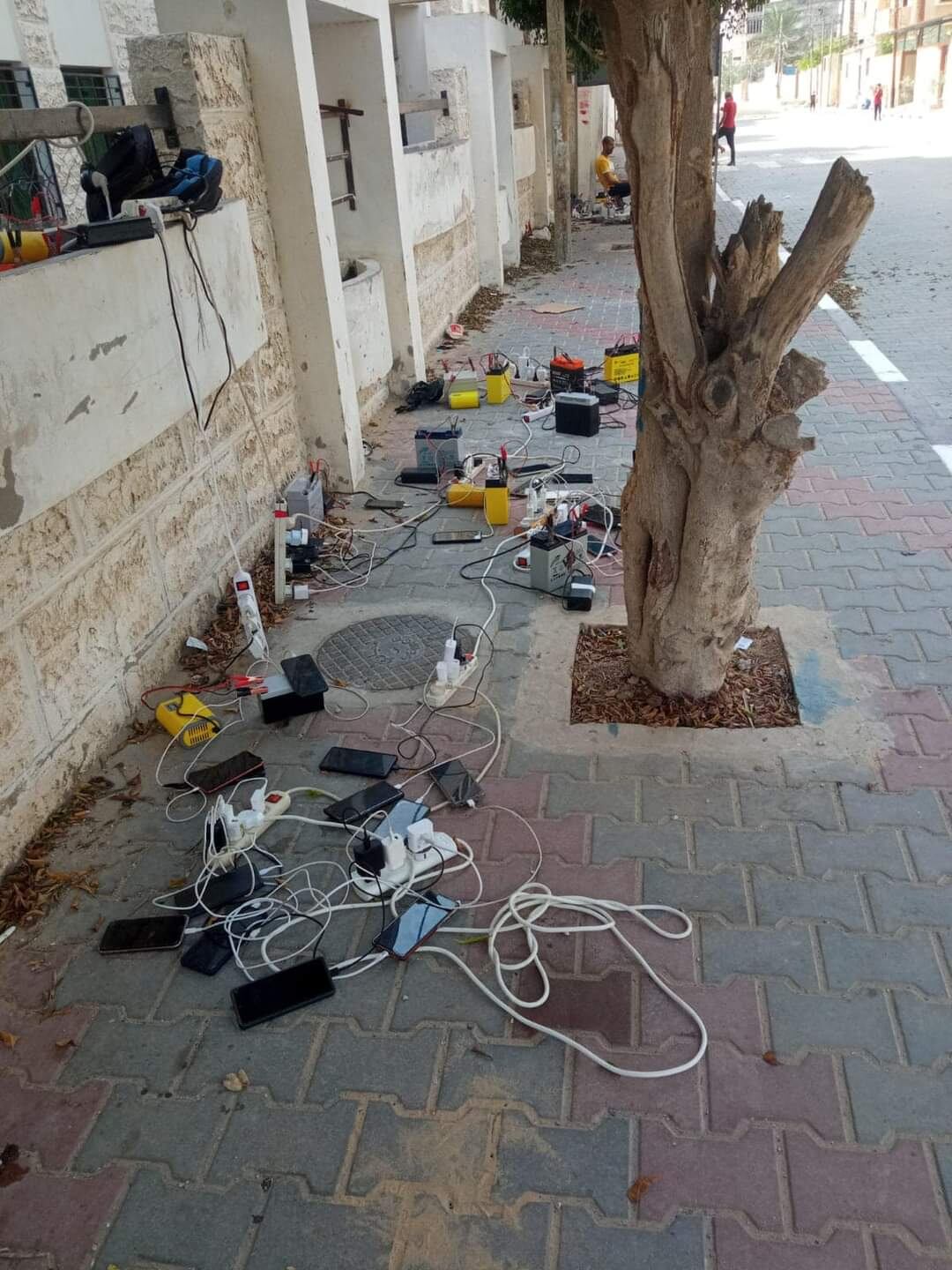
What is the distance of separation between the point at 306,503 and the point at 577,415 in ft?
9.12

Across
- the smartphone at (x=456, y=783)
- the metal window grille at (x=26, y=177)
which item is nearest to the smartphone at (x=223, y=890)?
the smartphone at (x=456, y=783)

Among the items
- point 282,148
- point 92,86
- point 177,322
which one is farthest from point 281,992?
point 92,86

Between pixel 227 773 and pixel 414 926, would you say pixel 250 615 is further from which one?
pixel 414 926

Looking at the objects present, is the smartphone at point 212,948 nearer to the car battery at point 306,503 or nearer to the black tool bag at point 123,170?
the black tool bag at point 123,170

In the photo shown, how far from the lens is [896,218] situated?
1925 centimetres

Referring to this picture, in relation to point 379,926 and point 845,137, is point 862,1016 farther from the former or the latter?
point 845,137

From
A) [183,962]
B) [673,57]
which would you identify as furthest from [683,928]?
[673,57]

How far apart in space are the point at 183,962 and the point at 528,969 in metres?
1.23

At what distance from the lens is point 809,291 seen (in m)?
3.53

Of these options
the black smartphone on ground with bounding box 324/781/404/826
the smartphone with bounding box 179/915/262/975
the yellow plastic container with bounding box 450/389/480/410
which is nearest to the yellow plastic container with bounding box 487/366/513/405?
the yellow plastic container with bounding box 450/389/480/410

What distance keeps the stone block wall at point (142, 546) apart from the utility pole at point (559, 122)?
402 inches

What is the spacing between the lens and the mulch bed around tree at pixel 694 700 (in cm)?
448

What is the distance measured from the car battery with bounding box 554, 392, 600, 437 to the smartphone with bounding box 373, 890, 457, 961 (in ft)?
18.3

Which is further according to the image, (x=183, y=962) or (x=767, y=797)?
(x=767, y=797)
